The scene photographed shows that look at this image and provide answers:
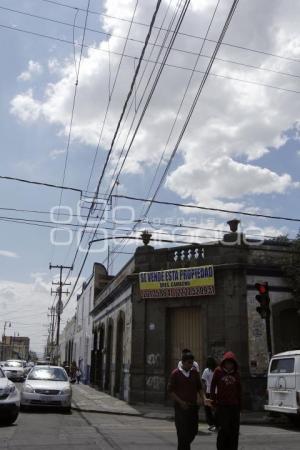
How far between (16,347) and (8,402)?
15392cm

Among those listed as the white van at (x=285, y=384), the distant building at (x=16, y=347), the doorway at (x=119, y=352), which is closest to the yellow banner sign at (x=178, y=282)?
the doorway at (x=119, y=352)

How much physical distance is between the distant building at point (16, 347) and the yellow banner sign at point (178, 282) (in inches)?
4780

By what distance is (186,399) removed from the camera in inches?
307

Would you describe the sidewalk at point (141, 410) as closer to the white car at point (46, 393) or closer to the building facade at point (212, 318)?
the building facade at point (212, 318)

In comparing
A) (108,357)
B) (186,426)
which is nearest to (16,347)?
(108,357)

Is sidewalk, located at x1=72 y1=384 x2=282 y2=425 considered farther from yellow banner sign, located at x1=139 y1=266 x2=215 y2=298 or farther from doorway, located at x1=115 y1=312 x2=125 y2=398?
yellow banner sign, located at x1=139 y1=266 x2=215 y2=298

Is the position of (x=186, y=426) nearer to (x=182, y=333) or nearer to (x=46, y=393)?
(x=46, y=393)

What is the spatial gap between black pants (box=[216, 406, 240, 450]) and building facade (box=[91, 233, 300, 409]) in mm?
10841

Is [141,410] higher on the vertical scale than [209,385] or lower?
lower

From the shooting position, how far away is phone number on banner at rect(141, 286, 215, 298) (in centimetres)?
1920

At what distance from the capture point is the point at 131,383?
20.2 m

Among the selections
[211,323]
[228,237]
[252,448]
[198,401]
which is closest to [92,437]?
[252,448]

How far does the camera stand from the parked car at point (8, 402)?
12.3 metres

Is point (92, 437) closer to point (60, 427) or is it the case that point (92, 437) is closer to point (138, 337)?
point (60, 427)
